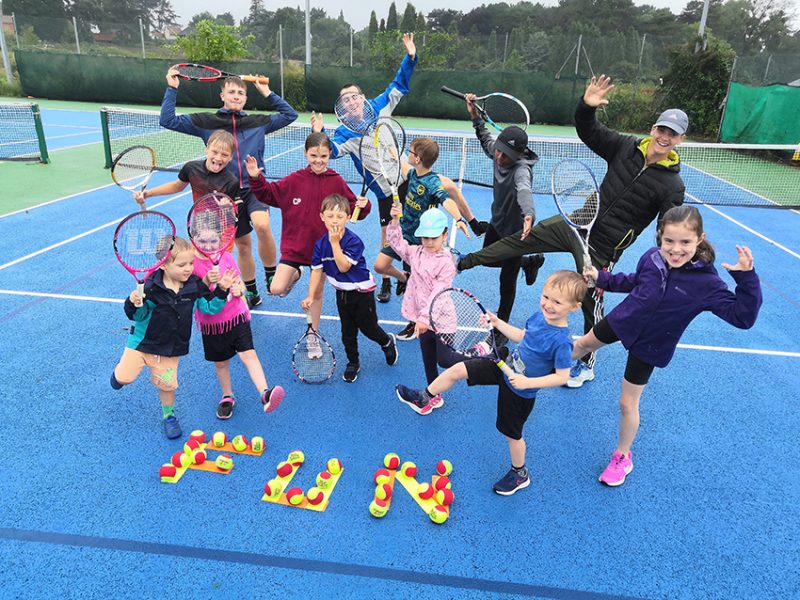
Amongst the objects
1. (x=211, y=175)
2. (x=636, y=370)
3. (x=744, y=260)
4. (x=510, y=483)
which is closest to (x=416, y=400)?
(x=510, y=483)

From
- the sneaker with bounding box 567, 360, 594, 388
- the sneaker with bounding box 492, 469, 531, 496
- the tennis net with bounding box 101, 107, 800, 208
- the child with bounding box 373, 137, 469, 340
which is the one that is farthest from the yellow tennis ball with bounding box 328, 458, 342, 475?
the tennis net with bounding box 101, 107, 800, 208

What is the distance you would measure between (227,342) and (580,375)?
10.2 ft

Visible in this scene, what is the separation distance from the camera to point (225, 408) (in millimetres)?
4336

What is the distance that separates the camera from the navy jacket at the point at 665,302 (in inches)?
124

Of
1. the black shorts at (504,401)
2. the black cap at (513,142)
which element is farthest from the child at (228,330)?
the black cap at (513,142)

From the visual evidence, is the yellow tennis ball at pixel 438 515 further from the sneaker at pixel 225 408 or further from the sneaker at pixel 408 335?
the sneaker at pixel 408 335

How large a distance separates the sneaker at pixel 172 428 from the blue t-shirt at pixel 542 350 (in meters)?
2.42

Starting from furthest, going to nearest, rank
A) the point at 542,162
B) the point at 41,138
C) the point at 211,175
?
1. the point at 542,162
2. the point at 41,138
3. the point at 211,175

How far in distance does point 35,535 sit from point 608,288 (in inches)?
150

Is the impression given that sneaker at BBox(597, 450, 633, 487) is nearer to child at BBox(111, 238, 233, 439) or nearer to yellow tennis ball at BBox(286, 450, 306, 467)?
yellow tennis ball at BBox(286, 450, 306, 467)

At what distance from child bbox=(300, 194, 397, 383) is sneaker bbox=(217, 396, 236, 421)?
944mm

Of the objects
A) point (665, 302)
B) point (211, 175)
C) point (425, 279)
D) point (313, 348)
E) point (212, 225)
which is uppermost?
point (211, 175)

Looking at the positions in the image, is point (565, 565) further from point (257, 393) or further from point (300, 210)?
point (300, 210)

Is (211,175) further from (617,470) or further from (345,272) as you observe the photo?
(617,470)
